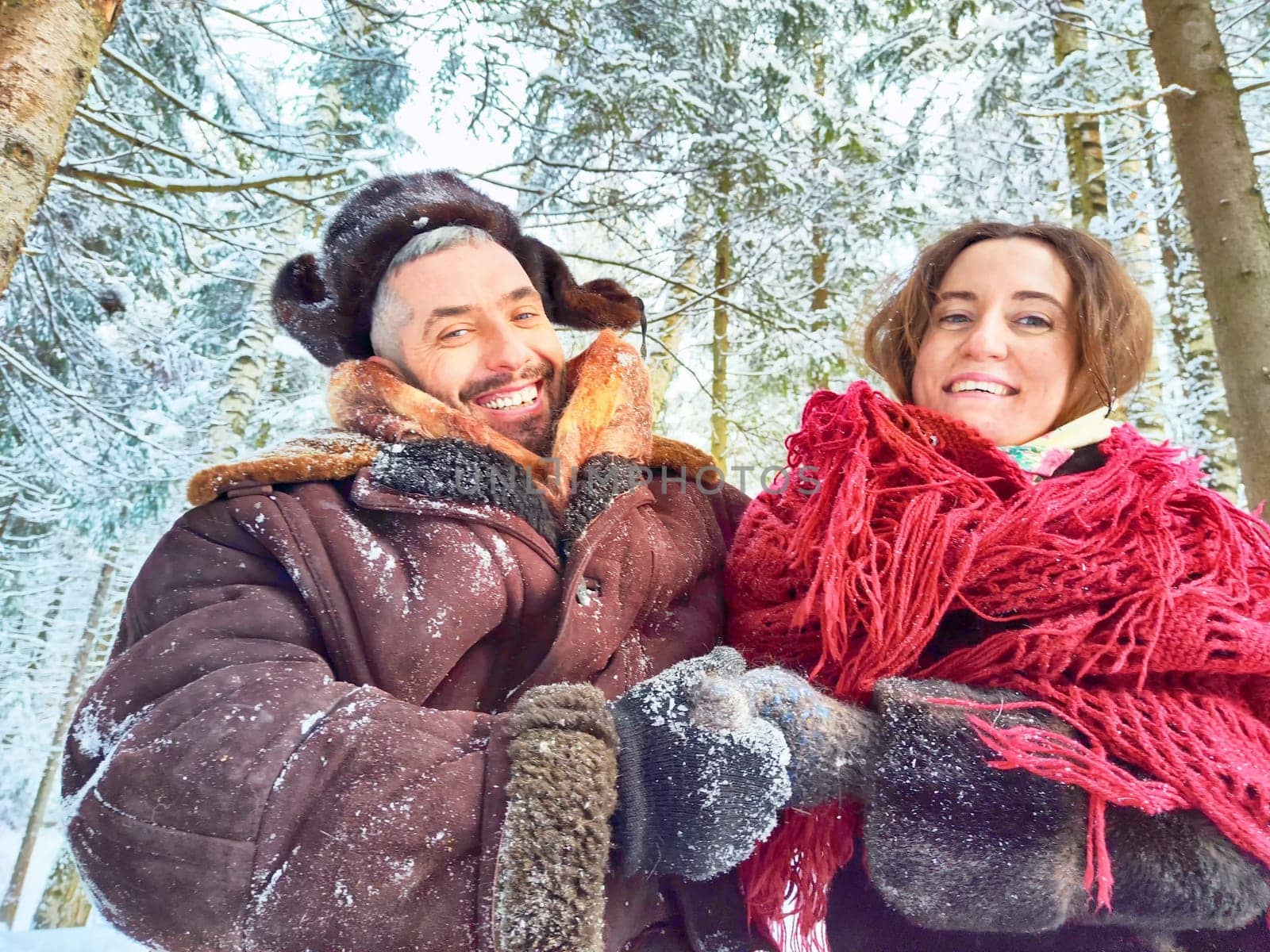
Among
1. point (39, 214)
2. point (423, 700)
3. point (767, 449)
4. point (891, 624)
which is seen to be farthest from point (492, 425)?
point (767, 449)

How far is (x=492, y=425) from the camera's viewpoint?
6.43ft

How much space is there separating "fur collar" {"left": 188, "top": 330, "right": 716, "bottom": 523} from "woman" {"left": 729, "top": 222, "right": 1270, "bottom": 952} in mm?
404

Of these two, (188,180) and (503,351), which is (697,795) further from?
(188,180)

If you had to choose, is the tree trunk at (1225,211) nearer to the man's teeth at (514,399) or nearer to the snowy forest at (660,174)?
the snowy forest at (660,174)

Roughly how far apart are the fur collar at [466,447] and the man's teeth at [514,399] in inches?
4.7

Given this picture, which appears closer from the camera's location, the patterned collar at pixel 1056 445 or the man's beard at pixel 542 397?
the patterned collar at pixel 1056 445

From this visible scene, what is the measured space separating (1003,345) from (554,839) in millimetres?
1529

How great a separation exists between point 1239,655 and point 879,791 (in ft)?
2.17

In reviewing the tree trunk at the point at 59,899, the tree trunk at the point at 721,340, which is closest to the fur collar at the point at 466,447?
the tree trunk at the point at 721,340

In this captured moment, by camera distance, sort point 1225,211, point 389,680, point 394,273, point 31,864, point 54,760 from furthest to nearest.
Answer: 1. point 31,864
2. point 54,760
3. point 1225,211
4. point 394,273
5. point 389,680

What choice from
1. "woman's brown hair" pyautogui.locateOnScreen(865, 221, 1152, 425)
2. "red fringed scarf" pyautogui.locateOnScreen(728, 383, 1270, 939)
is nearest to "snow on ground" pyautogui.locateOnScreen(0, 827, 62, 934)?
"red fringed scarf" pyautogui.locateOnScreen(728, 383, 1270, 939)

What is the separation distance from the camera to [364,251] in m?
2.10

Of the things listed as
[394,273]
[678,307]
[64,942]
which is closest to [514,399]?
[394,273]

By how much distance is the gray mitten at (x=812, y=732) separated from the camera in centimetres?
118
